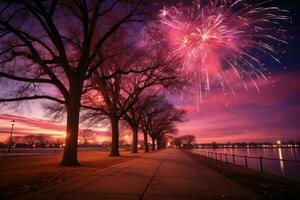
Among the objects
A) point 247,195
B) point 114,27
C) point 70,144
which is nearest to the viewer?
point 247,195

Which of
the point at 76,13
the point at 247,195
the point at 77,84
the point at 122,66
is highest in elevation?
the point at 76,13

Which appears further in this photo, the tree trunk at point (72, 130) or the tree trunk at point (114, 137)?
the tree trunk at point (114, 137)

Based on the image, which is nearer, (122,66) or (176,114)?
(122,66)

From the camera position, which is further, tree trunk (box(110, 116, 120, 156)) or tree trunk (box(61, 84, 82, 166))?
tree trunk (box(110, 116, 120, 156))

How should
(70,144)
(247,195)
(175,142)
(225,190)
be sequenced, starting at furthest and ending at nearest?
(175,142)
(70,144)
(225,190)
(247,195)

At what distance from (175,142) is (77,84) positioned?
181692mm

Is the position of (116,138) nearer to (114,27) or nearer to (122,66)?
(122,66)

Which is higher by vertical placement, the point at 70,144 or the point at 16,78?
the point at 16,78

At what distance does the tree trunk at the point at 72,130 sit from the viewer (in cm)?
1424

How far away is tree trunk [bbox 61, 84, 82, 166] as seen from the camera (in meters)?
14.2

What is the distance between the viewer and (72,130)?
14.6 m

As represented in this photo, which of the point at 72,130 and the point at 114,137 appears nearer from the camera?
the point at 72,130

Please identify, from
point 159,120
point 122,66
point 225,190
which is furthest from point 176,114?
point 225,190

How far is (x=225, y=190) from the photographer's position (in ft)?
22.2
